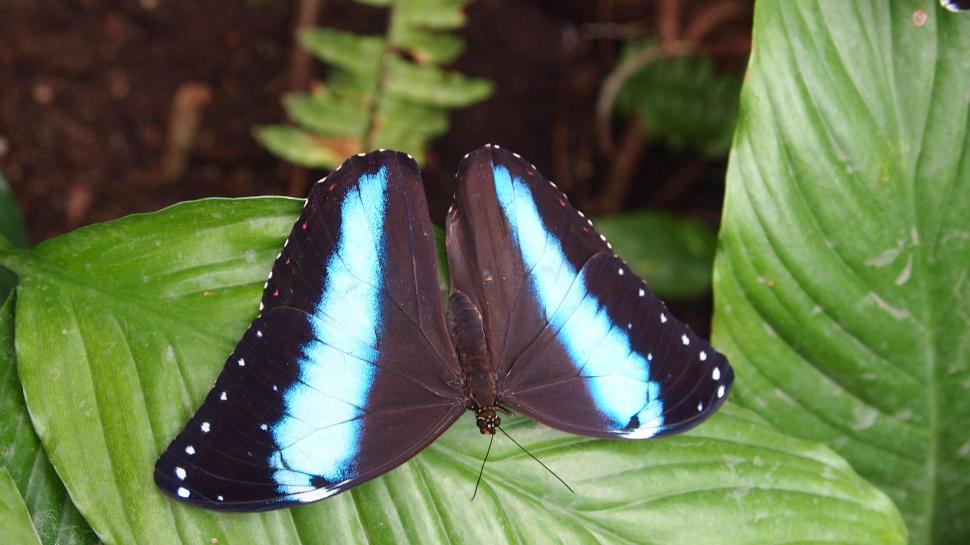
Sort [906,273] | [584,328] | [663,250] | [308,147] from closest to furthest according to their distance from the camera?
[584,328] → [906,273] → [308,147] → [663,250]

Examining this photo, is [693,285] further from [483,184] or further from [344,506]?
[344,506]

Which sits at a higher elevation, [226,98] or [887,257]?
Result: [226,98]

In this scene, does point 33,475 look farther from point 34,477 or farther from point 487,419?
point 487,419

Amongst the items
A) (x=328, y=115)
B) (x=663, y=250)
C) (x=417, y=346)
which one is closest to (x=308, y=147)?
(x=328, y=115)

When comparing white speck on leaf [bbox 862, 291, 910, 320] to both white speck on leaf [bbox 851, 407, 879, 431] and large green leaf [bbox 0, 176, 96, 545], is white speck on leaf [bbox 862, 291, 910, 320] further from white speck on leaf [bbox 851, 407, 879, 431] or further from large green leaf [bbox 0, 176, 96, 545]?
large green leaf [bbox 0, 176, 96, 545]

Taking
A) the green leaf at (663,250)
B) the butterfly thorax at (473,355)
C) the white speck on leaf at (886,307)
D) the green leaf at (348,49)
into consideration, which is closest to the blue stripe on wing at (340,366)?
the butterfly thorax at (473,355)

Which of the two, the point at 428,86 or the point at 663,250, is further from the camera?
the point at 663,250

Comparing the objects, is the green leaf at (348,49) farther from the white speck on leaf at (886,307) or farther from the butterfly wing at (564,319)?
the white speck on leaf at (886,307)

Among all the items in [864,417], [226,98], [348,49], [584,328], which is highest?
[226,98]
